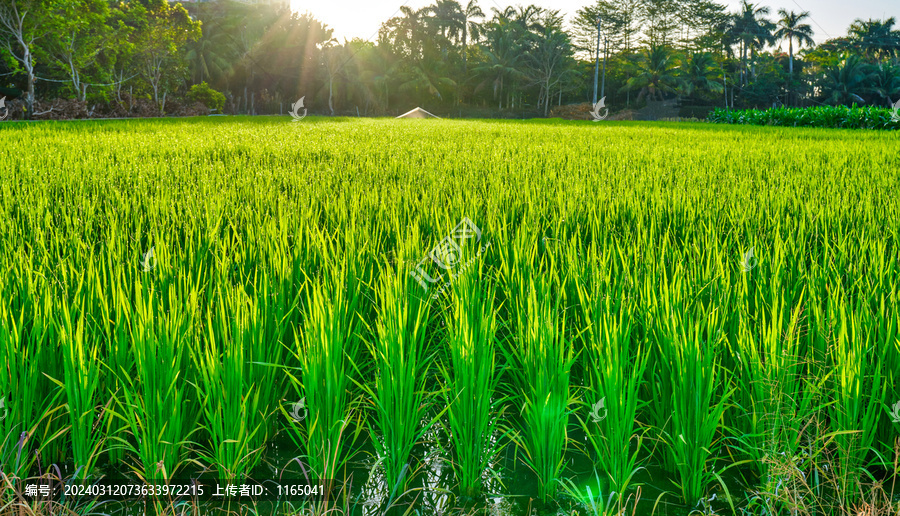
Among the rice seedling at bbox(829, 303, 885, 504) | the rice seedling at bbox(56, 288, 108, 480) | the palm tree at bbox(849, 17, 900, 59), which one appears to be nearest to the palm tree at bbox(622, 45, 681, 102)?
the palm tree at bbox(849, 17, 900, 59)

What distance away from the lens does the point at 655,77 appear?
43875 mm

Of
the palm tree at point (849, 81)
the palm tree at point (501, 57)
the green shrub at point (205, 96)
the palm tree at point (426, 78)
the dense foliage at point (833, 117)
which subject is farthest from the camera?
the palm tree at point (501, 57)

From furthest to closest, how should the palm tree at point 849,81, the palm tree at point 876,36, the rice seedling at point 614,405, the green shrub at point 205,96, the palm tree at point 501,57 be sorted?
1. the palm tree at point 876,36
2. the palm tree at point 501,57
3. the palm tree at point 849,81
4. the green shrub at point 205,96
5. the rice seedling at point 614,405

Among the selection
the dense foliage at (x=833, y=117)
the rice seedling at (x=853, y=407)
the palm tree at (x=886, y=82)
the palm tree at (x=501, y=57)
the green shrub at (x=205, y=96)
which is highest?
the palm tree at (x=501, y=57)

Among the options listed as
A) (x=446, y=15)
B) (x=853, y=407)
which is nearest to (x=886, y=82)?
(x=446, y=15)

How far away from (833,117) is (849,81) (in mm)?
28712

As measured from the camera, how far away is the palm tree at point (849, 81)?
1555 inches

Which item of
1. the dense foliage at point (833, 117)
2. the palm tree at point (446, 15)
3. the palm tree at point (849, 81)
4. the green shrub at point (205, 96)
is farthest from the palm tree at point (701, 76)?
the green shrub at point (205, 96)

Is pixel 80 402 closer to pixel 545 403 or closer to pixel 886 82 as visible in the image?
pixel 545 403

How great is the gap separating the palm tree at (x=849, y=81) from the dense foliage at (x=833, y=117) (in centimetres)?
2406

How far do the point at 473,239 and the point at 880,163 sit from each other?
5294mm

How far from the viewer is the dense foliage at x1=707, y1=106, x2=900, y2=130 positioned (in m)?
15.1

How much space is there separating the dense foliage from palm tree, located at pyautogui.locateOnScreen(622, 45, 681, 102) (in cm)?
2287

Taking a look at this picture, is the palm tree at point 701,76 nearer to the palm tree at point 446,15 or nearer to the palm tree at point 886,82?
the palm tree at point 886,82
